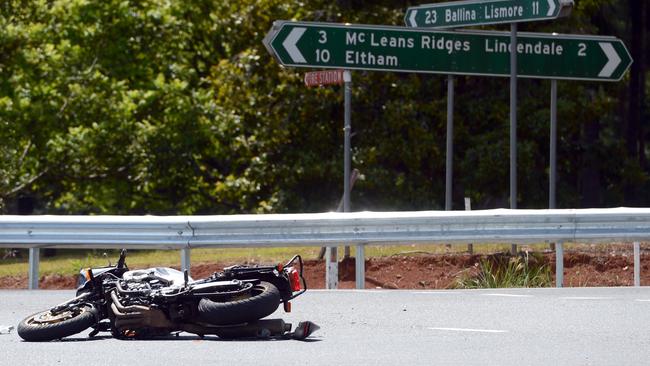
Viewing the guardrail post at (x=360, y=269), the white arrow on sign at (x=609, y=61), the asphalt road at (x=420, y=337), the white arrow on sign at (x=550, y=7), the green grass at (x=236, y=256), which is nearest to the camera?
the asphalt road at (x=420, y=337)

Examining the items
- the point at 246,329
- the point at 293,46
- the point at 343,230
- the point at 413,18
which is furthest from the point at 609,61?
the point at 246,329

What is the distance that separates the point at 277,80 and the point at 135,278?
14.7m

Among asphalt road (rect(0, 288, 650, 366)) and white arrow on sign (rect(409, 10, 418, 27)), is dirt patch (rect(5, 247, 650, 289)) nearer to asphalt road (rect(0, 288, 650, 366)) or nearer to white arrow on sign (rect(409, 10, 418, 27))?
asphalt road (rect(0, 288, 650, 366))

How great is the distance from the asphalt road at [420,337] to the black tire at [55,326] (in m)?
0.07

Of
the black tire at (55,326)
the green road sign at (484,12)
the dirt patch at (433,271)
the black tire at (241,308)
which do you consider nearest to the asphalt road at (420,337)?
the black tire at (55,326)

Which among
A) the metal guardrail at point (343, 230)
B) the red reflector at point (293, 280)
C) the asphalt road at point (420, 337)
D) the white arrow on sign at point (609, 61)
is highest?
the white arrow on sign at point (609, 61)

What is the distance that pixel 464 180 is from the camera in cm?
2395

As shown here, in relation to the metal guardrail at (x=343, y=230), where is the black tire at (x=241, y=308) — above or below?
below

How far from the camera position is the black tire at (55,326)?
30.3 feet

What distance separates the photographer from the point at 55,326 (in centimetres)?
925

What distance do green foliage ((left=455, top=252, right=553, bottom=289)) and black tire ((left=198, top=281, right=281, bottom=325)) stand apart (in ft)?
15.5

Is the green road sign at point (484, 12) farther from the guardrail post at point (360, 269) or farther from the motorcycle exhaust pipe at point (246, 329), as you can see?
the motorcycle exhaust pipe at point (246, 329)

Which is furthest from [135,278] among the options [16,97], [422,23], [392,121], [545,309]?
[16,97]

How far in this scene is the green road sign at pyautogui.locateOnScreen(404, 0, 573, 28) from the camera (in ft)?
48.1
